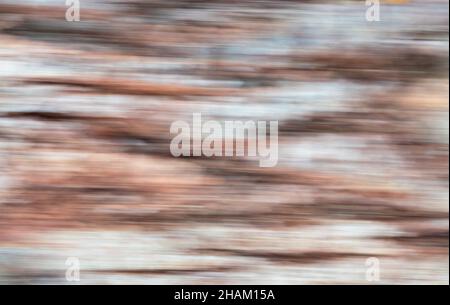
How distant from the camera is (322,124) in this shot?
1353 mm

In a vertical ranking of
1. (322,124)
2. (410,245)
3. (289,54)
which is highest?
(289,54)

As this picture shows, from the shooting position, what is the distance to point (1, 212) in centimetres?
134

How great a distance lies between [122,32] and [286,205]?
60 cm

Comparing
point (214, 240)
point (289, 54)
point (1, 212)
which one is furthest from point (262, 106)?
point (1, 212)

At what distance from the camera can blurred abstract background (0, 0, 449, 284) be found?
4.39 feet

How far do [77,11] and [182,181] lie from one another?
503mm

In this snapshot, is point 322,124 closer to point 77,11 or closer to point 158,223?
point 158,223

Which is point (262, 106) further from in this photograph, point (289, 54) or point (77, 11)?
point (77, 11)

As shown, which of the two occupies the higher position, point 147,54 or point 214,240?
point 147,54

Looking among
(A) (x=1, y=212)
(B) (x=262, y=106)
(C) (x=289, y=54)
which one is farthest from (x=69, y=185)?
(C) (x=289, y=54)

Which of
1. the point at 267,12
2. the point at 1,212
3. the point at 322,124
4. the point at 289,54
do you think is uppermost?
the point at 267,12

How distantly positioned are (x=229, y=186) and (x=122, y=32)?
47 cm

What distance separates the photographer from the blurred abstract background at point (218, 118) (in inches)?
52.7

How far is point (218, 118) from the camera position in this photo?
134cm
